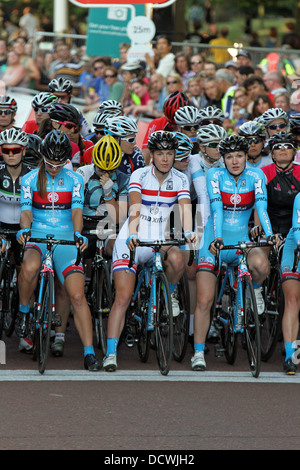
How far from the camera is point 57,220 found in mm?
9984

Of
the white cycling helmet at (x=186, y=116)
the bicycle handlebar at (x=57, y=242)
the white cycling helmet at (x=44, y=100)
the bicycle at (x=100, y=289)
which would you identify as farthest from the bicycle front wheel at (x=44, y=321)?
the white cycling helmet at (x=44, y=100)

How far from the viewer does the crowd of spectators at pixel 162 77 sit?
1578 cm

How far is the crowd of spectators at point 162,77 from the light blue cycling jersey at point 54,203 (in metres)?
4.59

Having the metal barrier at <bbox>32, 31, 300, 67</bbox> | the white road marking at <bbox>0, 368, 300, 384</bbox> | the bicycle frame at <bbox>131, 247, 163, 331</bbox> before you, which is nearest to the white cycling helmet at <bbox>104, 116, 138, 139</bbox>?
the bicycle frame at <bbox>131, 247, 163, 331</bbox>

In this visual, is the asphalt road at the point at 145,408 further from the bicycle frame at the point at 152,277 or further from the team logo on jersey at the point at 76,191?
the team logo on jersey at the point at 76,191

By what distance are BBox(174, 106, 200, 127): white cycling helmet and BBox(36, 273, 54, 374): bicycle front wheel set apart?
2.64 m

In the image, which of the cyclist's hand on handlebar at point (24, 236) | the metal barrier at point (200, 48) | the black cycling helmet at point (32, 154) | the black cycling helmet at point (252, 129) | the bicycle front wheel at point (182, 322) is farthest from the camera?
the metal barrier at point (200, 48)

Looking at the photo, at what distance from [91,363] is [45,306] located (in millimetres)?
663

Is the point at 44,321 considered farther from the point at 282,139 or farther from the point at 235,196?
the point at 282,139

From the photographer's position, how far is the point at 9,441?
724 centimetres

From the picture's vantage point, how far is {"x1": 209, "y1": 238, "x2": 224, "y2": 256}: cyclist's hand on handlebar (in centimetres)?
962

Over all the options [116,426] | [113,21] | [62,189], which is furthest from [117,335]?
[113,21]

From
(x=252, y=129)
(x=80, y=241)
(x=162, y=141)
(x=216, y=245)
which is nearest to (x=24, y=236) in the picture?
(x=80, y=241)

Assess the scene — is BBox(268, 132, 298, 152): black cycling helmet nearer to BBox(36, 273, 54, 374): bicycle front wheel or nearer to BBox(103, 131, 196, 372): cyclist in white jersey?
BBox(103, 131, 196, 372): cyclist in white jersey
